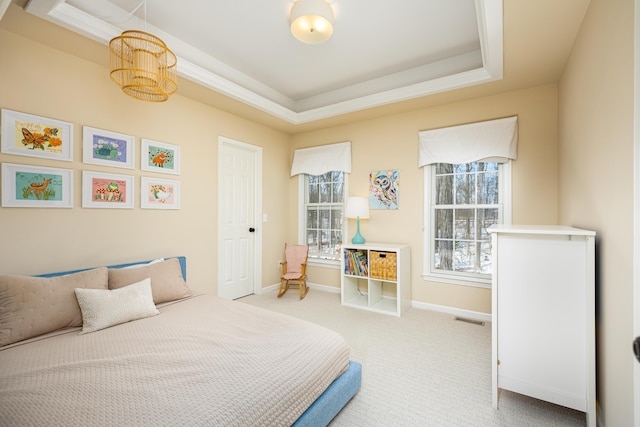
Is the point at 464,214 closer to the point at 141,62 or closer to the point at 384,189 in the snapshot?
the point at 384,189

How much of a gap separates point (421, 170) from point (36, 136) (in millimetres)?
3999

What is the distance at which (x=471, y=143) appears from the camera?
11.2ft

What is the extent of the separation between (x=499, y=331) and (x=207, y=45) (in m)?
3.69

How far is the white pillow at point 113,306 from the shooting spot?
203cm

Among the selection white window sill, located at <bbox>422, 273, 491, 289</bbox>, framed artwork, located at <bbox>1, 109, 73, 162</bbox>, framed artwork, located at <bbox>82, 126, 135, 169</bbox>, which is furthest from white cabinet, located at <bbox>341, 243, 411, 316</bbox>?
framed artwork, located at <bbox>1, 109, 73, 162</bbox>

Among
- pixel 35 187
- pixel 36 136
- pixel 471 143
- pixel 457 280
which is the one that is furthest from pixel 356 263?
pixel 36 136

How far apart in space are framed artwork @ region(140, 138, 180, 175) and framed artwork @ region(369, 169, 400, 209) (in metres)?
2.61

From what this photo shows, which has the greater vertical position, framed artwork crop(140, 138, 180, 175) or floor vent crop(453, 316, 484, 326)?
framed artwork crop(140, 138, 180, 175)

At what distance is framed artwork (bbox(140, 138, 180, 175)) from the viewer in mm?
3080

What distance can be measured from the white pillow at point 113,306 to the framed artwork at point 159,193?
110 centimetres

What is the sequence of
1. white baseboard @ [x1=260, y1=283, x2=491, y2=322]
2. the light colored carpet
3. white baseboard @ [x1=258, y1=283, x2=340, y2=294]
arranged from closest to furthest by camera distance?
the light colored carpet, white baseboard @ [x1=260, y1=283, x2=491, y2=322], white baseboard @ [x1=258, y1=283, x2=340, y2=294]

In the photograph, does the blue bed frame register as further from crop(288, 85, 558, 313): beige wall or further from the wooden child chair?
the wooden child chair

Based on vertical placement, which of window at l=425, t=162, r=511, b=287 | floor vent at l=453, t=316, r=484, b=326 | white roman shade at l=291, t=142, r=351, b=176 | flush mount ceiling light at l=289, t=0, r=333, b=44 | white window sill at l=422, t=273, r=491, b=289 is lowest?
floor vent at l=453, t=316, r=484, b=326

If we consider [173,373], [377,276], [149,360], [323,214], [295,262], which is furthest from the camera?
[323,214]
